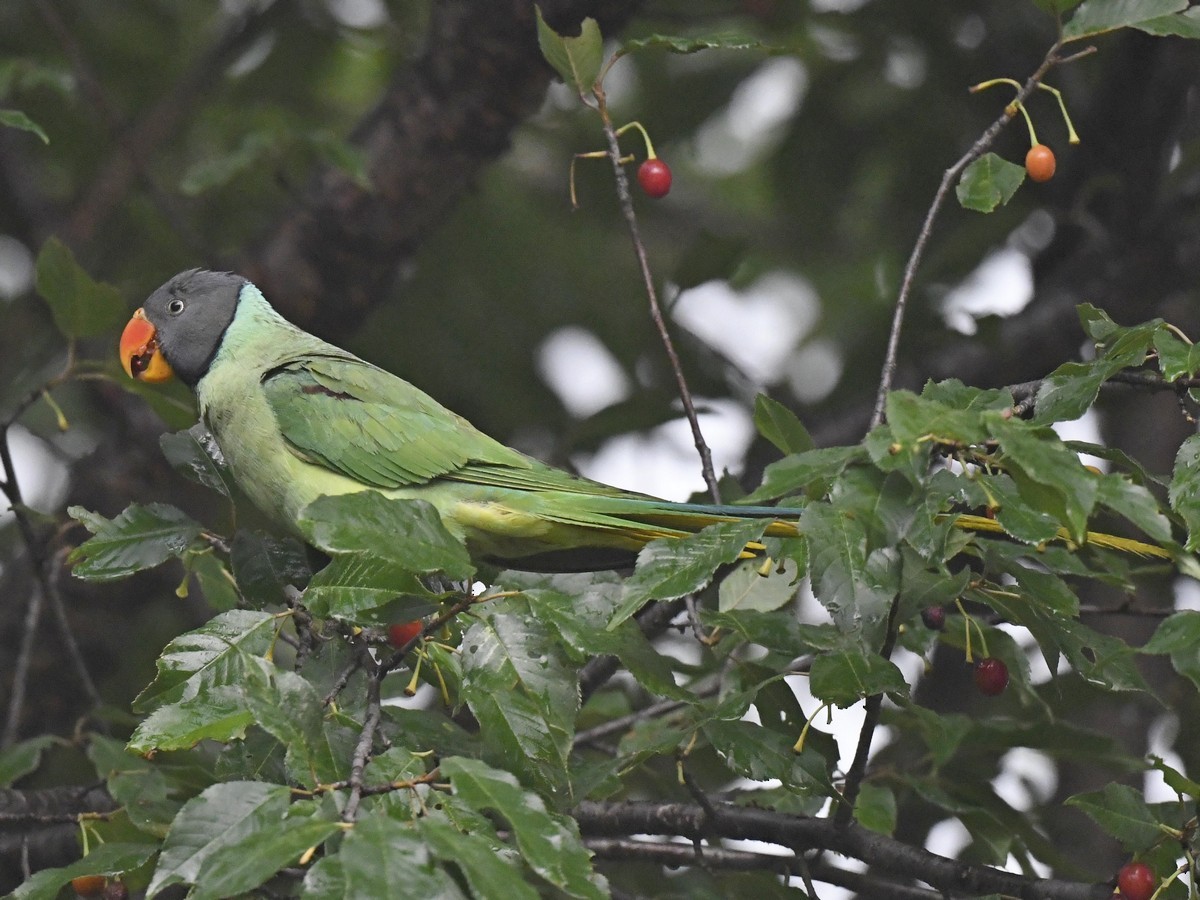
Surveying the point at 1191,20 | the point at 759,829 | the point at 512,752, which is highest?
the point at 1191,20

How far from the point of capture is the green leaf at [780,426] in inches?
103

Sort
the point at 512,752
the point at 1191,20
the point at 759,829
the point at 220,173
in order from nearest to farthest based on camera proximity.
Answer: the point at 512,752 → the point at 1191,20 → the point at 759,829 → the point at 220,173

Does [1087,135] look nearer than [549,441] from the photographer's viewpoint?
Yes

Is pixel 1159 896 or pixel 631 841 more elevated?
pixel 1159 896

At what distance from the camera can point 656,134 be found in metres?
5.31

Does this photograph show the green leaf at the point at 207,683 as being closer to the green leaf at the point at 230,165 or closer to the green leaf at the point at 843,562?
the green leaf at the point at 843,562

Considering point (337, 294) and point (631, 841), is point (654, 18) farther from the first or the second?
point (631, 841)

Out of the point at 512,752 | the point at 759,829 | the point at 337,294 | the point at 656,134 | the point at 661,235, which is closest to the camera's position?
the point at 512,752

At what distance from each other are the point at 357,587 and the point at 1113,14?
168 cm

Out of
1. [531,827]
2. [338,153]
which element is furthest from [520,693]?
[338,153]

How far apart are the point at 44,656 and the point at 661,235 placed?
361 cm

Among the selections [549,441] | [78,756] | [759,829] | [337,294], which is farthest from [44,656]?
[759,829]

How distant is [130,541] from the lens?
101 inches

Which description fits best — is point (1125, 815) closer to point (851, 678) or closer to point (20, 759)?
point (851, 678)
